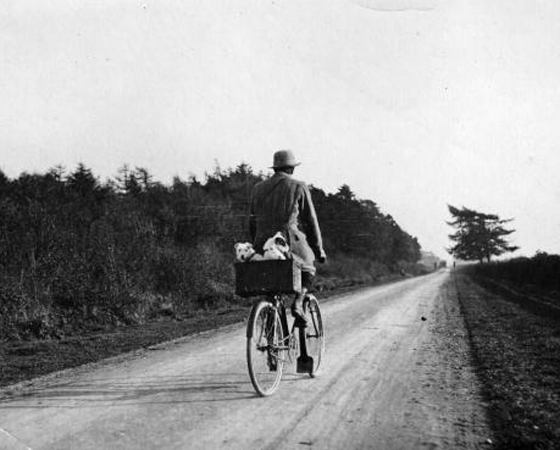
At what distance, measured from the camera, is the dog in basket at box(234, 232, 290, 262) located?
4.53m

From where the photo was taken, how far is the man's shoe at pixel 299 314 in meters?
4.95

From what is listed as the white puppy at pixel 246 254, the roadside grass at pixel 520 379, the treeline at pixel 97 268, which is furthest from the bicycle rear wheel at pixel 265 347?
the treeline at pixel 97 268

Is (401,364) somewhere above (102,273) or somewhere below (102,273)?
below

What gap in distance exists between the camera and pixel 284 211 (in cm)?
488

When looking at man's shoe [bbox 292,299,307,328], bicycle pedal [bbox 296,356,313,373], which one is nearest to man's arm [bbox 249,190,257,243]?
man's shoe [bbox 292,299,307,328]

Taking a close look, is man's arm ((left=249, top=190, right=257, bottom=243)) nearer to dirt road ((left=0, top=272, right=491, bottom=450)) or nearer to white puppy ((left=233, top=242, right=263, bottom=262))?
white puppy ((left=233, top=242, right=263, bottom=262))

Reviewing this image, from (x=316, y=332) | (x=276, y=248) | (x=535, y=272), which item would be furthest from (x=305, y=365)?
(x=535, y=272)

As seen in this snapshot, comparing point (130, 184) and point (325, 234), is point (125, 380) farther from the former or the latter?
point (325, 234)

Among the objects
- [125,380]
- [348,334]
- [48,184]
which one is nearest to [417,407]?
[125,380]

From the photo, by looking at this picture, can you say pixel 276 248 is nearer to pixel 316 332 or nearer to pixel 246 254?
pixel 246 254

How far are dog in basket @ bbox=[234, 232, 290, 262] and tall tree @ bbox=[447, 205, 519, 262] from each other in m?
91.2

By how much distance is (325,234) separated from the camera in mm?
55281

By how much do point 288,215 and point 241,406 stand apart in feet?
6.02

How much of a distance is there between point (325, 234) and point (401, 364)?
162 feet
